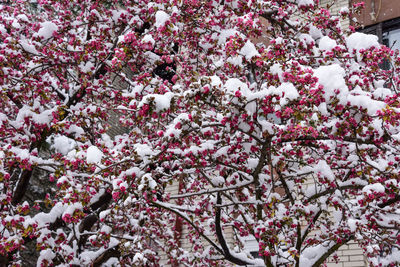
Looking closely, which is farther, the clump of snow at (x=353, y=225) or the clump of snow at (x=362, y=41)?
the clump of snow at (x=353, y=225)

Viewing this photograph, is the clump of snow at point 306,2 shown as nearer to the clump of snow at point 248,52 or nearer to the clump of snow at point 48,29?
the clump of snow at point 248,52

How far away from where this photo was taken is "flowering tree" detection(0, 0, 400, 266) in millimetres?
4090

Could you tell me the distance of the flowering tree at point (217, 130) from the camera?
4090 mm

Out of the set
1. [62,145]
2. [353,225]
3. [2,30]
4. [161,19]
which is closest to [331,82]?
[353,225]

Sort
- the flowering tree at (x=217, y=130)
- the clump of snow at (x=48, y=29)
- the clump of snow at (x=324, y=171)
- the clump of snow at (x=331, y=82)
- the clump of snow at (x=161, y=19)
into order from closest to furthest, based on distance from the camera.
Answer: the clump of snow at (x=331, y=82) < the flowering tree at (x=217, y=130) < the clump of snow at (x=161, y=19) < the clump of snow at (x=324, y=171) < the clump of snow at (x=48, y=29)

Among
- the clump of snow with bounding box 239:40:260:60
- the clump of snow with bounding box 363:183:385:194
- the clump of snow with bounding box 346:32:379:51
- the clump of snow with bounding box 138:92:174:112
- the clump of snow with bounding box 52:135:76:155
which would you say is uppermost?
the clump of snow with bounding box 52:135:76:155

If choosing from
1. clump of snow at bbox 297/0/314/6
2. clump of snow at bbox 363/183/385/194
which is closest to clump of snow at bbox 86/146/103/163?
clump of snow at bbox 363/183/385/194

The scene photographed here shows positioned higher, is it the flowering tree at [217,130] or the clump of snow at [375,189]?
the flowering tree at [217,130]

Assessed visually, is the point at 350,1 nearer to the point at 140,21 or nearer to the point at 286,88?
the point at 140,21

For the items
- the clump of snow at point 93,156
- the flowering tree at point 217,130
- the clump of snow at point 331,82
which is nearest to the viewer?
the clump of snow at point 331,82

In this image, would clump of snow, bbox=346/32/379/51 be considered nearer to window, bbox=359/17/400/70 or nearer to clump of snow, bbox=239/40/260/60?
clump of snow, bbox=239/40/260/60

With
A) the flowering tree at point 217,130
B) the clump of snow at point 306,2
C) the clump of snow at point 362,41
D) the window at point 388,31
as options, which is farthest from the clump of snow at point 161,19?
the window at point 388,31

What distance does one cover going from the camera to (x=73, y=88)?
763 centimetres

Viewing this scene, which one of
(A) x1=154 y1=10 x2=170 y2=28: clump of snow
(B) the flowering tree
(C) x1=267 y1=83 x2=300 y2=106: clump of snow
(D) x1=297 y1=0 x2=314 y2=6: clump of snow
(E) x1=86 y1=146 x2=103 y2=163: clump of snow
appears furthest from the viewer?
(D) x1=297 y1=0 x2=314 y2=6: clump of snow
